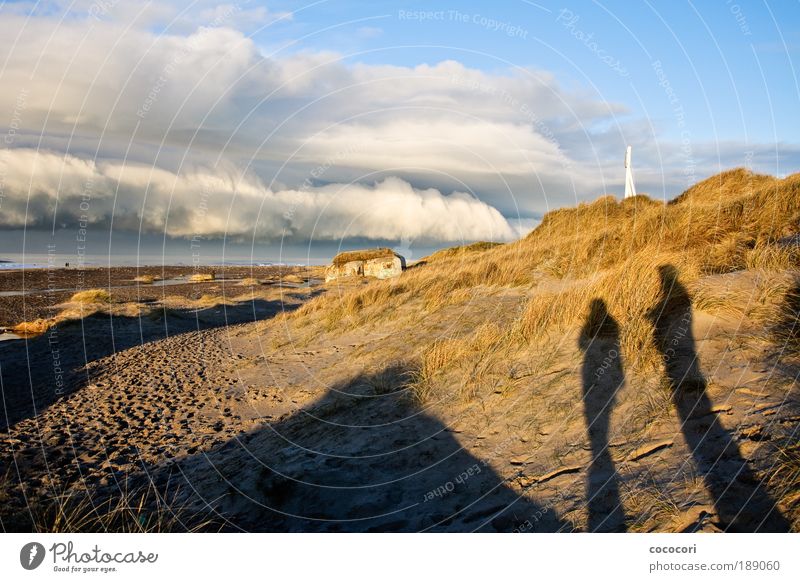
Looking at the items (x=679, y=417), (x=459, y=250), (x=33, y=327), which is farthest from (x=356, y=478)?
(x=459, y=250)

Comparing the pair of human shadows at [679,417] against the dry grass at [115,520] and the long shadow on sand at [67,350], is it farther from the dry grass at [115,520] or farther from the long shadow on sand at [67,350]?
the long shadow on sand at [67,350]

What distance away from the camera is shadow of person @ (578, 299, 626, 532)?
4.01 meters

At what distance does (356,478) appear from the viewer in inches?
223

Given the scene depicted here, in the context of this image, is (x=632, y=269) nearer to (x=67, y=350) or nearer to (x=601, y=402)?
(x=601, y=402)

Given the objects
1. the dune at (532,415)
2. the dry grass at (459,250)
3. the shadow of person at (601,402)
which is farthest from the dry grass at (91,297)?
the shadow of person at (601,402)

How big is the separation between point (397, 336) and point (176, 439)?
491 centimetres

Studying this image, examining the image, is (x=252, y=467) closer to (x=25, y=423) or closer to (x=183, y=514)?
(x=183, y=514)

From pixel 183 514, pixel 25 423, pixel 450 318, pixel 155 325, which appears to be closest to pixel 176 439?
pixel 183 514

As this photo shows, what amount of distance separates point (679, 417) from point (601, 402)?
87 centimetres

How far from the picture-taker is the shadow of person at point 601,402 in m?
4.01

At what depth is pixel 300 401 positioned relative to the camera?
29.9 ft
